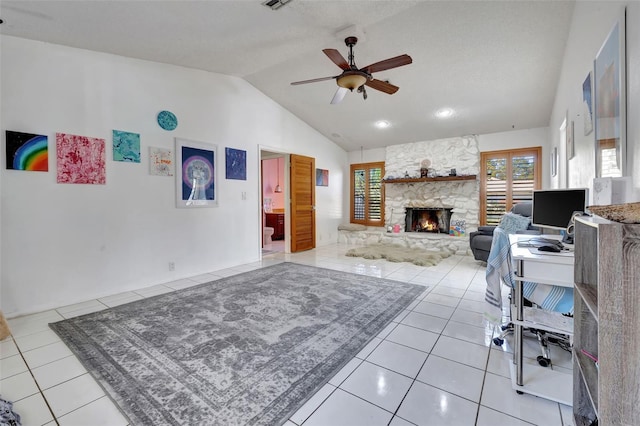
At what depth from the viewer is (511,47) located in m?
3.31

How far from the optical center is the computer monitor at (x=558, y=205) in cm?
201

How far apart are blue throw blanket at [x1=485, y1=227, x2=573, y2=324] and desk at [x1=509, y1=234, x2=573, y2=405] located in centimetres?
7

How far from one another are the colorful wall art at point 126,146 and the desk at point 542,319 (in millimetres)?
3956

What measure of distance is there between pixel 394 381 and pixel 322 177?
5.41 meters

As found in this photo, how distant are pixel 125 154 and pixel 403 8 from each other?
349 centimetres

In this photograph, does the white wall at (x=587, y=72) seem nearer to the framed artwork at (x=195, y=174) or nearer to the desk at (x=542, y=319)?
the desk at (x=542, y=319)

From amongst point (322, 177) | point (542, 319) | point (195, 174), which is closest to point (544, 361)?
point (542, 319)

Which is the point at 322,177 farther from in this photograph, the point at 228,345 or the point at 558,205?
the point at 228,345

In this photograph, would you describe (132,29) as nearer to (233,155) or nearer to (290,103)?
(233,155)

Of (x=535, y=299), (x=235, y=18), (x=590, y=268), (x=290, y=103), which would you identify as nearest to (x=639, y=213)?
(x=590, y=268)

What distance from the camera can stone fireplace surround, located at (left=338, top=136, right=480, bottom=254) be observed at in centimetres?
→ 586

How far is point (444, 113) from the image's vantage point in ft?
16.6

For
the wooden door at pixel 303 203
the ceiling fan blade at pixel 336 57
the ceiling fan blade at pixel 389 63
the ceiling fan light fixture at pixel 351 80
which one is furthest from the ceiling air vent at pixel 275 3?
the wooden door at pixel 303 203

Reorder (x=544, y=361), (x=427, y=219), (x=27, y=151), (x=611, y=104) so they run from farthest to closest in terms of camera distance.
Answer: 1. (x=427, y=219)
2. (x=27, y=151)
3. (x=544, y=361)
4. (x=611, y=104)
